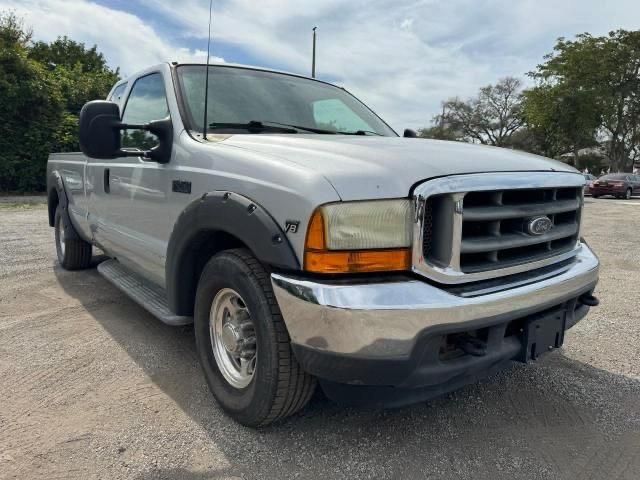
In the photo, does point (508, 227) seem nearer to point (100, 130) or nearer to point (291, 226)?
point (291, 226)

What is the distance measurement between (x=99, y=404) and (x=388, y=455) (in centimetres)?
157

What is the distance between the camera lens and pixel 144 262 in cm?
354

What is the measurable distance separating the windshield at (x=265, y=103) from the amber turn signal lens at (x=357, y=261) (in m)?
1.36

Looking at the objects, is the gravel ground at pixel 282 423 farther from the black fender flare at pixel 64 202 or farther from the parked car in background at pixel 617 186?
the parked car in background at pixel 617 186

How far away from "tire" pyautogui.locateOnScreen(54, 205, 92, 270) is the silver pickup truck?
106 inches

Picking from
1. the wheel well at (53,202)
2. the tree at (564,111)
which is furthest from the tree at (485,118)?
the wheel well at (53,202)

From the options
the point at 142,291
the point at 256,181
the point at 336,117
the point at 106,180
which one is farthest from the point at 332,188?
the point at 106,180

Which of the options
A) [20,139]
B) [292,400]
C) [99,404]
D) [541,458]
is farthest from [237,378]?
[20,139]

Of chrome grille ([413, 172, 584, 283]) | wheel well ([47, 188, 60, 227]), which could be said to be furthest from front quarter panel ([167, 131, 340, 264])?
wheel well ([47, 188, 60, 227])

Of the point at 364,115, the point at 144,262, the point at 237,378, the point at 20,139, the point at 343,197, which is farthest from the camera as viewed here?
the point at 20,139

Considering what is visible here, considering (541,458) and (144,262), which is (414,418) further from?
(144,262)

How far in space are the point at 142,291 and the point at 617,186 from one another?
1095 inches

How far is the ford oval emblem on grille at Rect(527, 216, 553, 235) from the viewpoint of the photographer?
7.75ft

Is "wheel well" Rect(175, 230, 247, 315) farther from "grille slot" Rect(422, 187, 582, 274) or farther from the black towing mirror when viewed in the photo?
"grille slot" Rect(422, 187, 582, 274)
